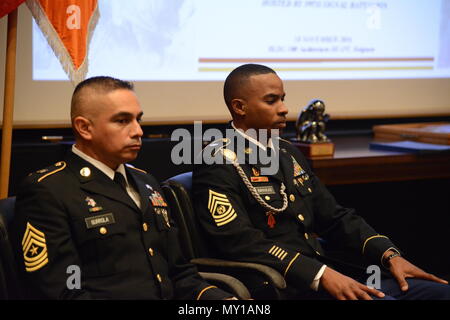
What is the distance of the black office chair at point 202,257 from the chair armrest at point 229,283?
0.07m

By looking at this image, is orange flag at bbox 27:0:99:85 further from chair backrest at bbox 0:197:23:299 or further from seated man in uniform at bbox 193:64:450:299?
chair backrest at bbox 0:197:23:299

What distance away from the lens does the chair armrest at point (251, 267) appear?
2.29 m

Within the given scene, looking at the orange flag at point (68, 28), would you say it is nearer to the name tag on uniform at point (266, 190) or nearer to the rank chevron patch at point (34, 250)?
the name tag on uniform at point (266, 190)

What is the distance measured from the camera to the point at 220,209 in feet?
7.99

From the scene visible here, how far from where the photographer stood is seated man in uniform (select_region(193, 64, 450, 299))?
241 cm

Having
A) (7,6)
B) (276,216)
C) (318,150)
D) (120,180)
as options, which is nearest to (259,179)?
(276,216)

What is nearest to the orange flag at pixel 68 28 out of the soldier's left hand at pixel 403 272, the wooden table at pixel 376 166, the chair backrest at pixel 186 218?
the chair backrest at pixel 186 218

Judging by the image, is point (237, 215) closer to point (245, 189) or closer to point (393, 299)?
point (245, 189)

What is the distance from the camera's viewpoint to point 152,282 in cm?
213

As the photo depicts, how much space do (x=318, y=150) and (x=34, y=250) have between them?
198 cm

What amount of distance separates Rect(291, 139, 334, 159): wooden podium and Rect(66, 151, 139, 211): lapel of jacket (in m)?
1.60
